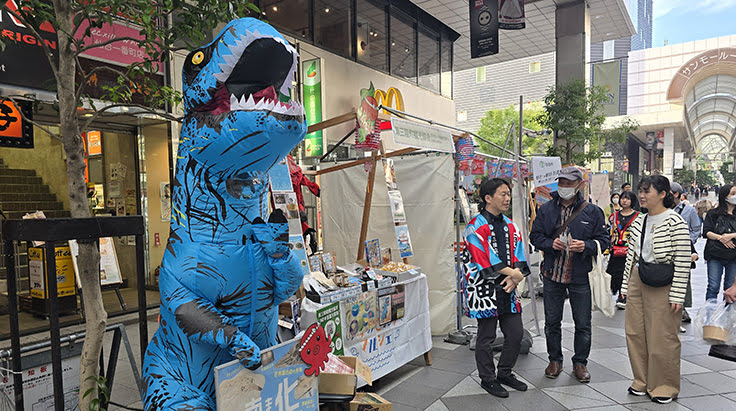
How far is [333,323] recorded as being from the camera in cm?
360

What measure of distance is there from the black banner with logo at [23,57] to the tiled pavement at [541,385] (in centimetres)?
307

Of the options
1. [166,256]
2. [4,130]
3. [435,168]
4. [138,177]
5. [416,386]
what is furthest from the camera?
[138,177]

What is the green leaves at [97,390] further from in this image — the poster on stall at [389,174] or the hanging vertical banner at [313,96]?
the hanging vertical banner at [313,96]

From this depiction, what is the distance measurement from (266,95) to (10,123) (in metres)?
5.08

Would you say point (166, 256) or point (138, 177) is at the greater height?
point (138, 177)

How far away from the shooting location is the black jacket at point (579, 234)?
405cm

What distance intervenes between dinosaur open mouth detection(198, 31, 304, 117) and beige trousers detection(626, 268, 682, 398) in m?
→ 3.47

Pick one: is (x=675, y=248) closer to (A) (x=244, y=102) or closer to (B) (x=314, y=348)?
(B) (x=314, y=348)

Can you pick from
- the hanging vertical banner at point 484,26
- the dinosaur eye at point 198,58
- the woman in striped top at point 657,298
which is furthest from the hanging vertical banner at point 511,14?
the dinosaur eye at point 198,58

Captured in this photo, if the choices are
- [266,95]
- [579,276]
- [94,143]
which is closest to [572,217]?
[579,276]

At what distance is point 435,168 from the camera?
565cm

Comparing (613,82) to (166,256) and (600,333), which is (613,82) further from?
(166,256)

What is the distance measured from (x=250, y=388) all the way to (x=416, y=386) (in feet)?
8.71

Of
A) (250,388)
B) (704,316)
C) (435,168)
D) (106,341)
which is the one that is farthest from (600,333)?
(106,341)
